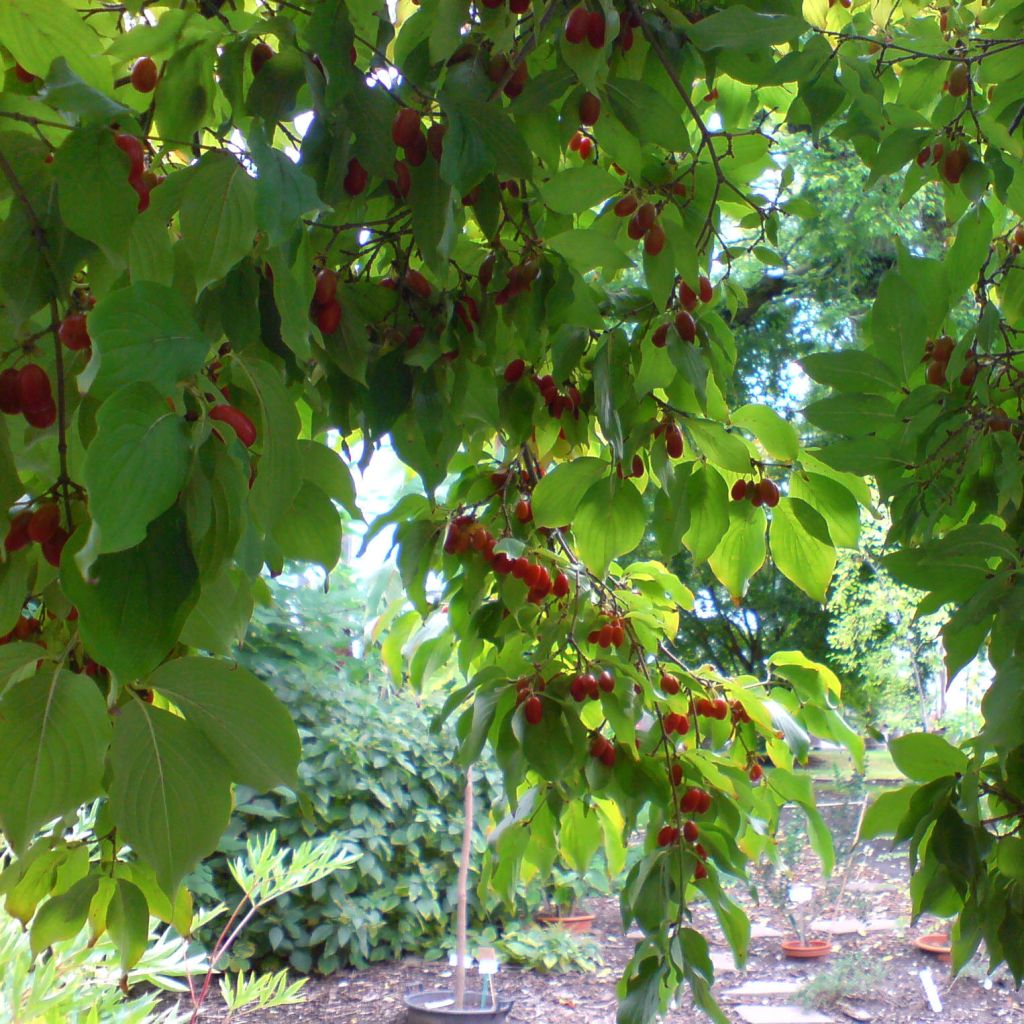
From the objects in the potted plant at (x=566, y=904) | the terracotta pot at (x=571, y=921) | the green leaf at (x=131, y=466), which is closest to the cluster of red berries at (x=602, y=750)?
the green leaf at (x=131, y=466)

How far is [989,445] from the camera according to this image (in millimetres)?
695

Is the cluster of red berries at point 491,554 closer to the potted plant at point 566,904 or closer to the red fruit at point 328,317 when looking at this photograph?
the red fruit at point 328,317

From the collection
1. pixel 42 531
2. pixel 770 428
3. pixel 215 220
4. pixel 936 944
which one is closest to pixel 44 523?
pixel 42 531

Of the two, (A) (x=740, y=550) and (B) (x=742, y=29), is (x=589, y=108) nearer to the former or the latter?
(B) (x=742, y=29)

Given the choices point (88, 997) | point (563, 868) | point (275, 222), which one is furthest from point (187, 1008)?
point (275, 222)

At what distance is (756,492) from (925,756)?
10.5 inches

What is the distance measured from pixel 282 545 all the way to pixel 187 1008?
3100mm

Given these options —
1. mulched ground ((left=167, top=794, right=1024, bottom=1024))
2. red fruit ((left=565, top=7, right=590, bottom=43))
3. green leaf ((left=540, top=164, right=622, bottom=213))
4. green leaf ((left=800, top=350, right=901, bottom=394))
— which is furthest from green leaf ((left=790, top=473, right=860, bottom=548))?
mulched ground ((left=167, top=794, right=1024, bottom=1024))

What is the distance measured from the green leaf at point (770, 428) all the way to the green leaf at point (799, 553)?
61 mm

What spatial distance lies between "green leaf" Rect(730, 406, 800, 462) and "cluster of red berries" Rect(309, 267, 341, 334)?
0.41 m

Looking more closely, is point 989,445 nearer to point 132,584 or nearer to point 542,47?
point 542,47

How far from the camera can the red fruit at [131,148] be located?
38cm

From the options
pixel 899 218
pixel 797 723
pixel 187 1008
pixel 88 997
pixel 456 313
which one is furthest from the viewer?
pixel 899 218

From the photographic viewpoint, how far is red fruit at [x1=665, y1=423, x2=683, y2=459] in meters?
0.77
